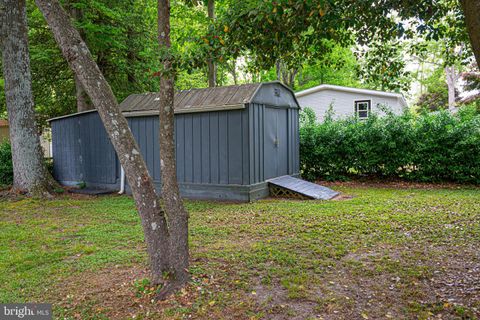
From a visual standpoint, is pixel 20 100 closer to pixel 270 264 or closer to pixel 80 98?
pixel 80 98

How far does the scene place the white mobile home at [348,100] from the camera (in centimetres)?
1703

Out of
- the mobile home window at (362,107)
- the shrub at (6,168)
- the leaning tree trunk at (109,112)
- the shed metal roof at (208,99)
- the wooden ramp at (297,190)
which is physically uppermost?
the mobile home window at (362,107)

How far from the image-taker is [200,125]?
27.2 feet

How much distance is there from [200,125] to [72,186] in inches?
194

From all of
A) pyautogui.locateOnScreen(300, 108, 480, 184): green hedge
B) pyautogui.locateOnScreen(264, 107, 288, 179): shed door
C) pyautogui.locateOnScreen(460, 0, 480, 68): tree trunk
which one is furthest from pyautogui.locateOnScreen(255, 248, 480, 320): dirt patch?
pyautogui.locateOnScreen(300, 108, 480, 184): green hedge

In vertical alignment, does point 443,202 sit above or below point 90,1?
below

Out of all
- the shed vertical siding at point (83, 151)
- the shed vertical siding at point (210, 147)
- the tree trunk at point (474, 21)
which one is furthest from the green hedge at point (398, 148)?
the tree trunk at point (474, 21)

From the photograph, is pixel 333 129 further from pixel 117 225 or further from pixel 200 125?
pixel 117 225

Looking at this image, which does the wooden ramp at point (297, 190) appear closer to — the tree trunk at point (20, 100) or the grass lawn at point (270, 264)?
the grass lawn at point (270, 264)

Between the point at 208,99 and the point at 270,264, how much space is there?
205 inches

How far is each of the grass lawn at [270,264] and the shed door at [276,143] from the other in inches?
Answer: 73.1

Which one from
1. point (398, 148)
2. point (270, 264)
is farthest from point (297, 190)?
point (270, 264)

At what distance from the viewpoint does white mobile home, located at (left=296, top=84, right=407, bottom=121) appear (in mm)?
17031

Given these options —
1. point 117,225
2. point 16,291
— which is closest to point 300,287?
point 16,291
